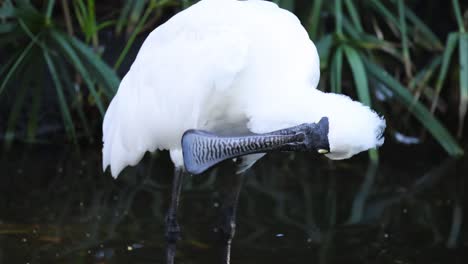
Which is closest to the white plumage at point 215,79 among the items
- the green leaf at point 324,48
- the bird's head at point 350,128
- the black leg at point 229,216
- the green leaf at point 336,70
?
the bird's head at point 350,128

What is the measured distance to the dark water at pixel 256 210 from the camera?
493 cm

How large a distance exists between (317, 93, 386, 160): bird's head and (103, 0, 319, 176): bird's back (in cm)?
37

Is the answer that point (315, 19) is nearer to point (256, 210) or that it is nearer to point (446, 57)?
point (446, 57)

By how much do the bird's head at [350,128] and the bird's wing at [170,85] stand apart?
711mm

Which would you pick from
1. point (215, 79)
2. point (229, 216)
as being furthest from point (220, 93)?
point (229, 216)

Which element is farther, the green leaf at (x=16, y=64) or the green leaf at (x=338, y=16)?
the green leaf at (x=338, y=16)

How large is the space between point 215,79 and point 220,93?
0.07 metres

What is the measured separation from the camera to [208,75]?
4270 millimetres

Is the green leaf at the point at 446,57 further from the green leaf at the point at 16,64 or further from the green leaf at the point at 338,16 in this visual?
the green leaf at the point at 16,64

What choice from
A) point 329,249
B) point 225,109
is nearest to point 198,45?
point 225,109

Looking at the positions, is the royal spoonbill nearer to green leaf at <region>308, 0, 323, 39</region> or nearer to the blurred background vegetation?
the blurred background vegetation

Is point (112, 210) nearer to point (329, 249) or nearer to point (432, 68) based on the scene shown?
point (329, 249)

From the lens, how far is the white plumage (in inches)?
162

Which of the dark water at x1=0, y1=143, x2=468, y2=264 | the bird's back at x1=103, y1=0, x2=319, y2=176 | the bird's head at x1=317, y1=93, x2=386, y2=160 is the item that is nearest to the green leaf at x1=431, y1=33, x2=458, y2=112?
the dark water at x1=0, y1=143, x2=468, y2=264
